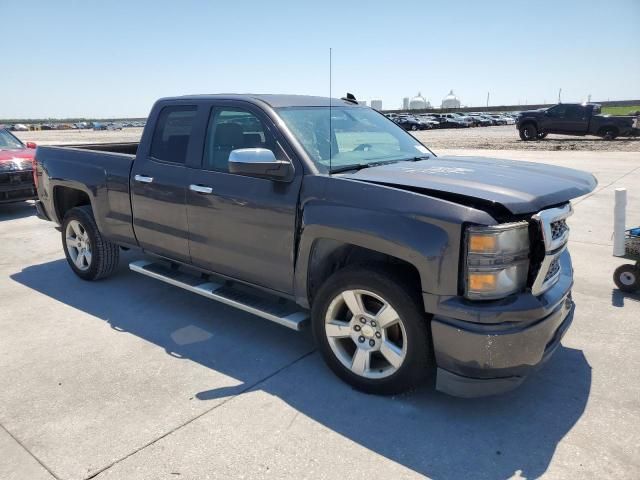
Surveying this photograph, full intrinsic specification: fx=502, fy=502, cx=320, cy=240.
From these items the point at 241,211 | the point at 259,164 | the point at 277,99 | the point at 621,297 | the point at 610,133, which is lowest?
the point at 621,297

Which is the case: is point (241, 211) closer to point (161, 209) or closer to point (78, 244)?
point (161, 209)

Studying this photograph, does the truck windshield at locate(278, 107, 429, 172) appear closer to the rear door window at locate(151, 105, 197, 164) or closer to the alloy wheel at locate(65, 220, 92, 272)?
the rear door window at locate(151, 105, 197, 164)

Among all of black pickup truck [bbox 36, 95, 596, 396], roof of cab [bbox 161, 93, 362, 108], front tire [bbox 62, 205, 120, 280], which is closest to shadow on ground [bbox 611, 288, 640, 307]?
black pickup truck [bbox 36, 95, 596, 396]

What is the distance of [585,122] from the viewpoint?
76.6 ft

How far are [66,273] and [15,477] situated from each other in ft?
11.9

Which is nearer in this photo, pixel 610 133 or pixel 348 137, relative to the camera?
pixel 348 137

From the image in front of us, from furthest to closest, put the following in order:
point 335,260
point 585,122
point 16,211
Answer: point 585,122
point 16,211
point 335,260

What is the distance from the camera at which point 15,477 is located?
252 cm

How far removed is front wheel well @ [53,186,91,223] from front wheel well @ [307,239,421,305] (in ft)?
11.3

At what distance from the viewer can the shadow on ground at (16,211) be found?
30.4 ft

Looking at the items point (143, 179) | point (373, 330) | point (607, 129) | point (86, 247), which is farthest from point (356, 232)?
point (607, 129)

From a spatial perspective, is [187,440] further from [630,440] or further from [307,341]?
[630,440]

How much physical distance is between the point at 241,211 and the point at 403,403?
1708 millimetres

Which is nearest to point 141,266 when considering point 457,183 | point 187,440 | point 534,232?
point 187,440
